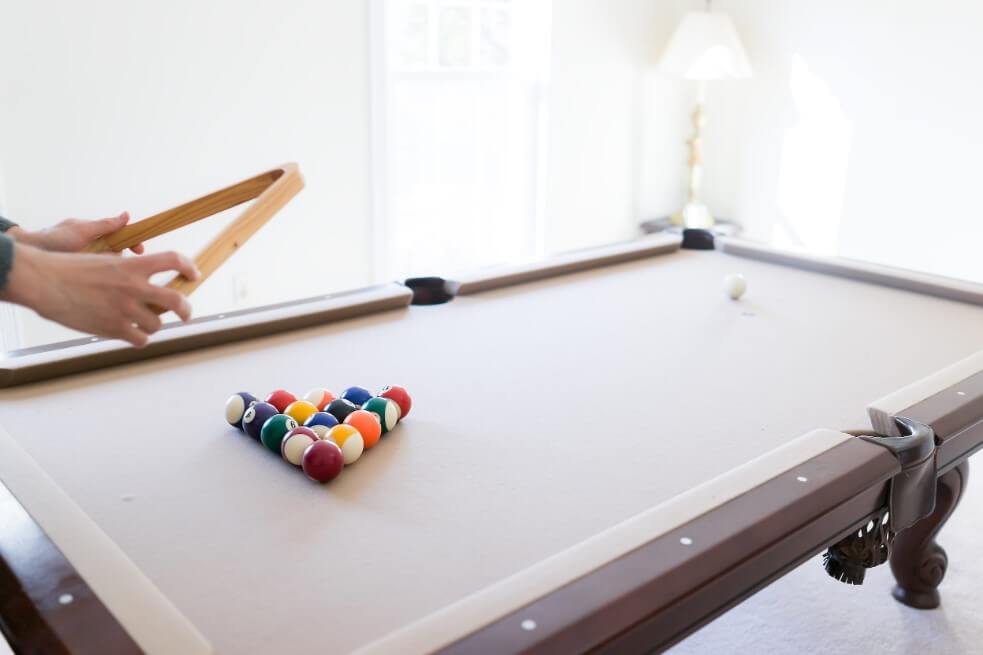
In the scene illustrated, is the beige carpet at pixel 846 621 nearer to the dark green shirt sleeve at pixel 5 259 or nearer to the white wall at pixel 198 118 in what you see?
the dark green shirt sleeve at pixel 5 259

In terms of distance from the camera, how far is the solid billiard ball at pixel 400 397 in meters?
1.42

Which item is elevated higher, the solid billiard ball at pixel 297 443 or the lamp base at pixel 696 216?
the solid billiard ball at pixel 297 443

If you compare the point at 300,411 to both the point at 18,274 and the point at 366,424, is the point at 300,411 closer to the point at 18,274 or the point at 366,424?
the point at 366,424

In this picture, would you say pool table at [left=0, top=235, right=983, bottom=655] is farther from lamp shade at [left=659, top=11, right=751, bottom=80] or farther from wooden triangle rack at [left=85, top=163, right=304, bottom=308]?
lamp shade at [left=659, top=11, right=751, bottom=80]

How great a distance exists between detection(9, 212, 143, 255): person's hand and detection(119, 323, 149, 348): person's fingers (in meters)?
0.47

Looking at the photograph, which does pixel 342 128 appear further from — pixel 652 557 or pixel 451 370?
pixel 652 557

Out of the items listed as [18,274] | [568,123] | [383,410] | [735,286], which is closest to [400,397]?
[383,410]

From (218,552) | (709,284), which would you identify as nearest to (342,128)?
(709,284)

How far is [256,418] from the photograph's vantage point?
1.33 meters

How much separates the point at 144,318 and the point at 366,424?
0.35 meters

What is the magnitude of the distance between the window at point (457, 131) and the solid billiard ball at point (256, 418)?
2399mm

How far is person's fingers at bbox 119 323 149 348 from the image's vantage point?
112 centimetres

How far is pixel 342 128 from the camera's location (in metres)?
3.51

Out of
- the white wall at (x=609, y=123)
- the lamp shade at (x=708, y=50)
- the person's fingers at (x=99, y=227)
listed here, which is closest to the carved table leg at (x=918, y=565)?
the person's fingers at (x=99, y=227)
